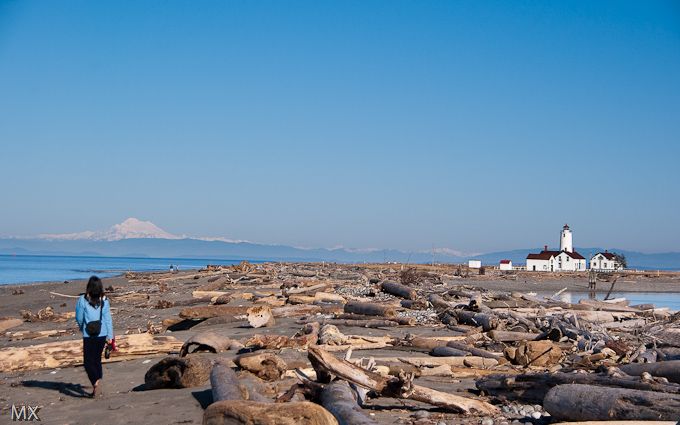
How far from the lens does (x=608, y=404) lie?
6.23 meters

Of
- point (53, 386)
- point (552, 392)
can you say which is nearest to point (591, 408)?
point (552, 392)

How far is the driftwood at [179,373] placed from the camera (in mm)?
8297

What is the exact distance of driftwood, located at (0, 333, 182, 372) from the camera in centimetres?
1012

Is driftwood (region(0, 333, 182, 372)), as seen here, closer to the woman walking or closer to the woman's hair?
the woman walking

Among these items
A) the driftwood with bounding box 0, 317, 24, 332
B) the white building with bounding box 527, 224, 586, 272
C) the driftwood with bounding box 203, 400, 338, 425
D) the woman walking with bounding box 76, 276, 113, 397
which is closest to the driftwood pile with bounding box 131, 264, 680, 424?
the driftwood with bounding box 203, 400, 338, 425

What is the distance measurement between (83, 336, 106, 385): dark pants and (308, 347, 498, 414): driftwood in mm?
2905

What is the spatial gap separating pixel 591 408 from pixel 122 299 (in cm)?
2113

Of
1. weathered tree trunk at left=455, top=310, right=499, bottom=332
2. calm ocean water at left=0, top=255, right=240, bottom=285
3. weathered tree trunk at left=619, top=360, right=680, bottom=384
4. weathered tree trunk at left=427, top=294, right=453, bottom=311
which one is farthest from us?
calm ocean water at left=0, top=255, right=240, bottom=285

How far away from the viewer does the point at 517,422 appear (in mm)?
6773

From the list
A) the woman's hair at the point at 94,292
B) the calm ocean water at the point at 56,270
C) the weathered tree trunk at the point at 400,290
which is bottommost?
the calm ocean water at the point at 56,270

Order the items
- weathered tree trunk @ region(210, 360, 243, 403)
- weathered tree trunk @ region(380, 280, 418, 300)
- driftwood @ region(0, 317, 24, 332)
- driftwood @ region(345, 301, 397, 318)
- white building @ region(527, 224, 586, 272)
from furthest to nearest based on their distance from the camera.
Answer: white building @ region(527, 224, 586, 272) < weathered tree trunk @ region(380, 280, 418, 300) < driftwood @ region(0, 317, 24, 332) < driftwood @ region(345, 301, 397, 318) < weathered tree trunk @ region(210, 360, 243, 403)

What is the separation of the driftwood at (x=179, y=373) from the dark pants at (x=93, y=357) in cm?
64

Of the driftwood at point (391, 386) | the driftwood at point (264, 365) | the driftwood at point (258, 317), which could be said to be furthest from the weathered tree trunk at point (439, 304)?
the driftwood at point (391, 386)

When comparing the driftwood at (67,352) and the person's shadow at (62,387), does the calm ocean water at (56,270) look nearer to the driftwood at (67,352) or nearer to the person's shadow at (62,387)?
the driftwood at (67,352)
